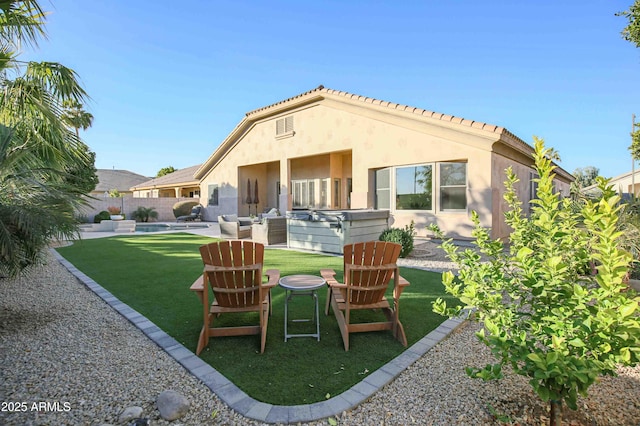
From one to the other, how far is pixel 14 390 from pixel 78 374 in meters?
0.44

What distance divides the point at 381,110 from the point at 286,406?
492 inches

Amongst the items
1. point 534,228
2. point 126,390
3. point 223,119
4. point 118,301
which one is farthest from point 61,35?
point 223,119

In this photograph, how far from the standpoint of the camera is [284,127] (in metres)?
17.7

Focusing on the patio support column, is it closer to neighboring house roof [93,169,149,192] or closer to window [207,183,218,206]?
window [207,183,218,206]

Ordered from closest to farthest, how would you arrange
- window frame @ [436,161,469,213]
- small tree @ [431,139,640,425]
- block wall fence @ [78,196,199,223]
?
small tree @ [431,139,640,425] → window frame @ [436,161,469,213] → block wall fence @ [78,196,199,223]

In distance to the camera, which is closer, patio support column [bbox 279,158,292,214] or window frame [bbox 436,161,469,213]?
window frame [bbox 436,161,469,213]

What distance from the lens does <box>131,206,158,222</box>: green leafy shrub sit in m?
25.7

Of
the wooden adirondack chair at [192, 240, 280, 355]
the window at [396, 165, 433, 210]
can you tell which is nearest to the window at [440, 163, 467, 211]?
the window at [396, 165, 433, 210]

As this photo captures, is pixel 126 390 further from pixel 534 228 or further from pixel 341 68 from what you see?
pixel 341 68

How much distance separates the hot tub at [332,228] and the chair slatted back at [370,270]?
17.8ft

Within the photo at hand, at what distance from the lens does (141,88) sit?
50.4 feet

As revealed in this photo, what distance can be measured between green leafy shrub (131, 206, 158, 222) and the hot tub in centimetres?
2003

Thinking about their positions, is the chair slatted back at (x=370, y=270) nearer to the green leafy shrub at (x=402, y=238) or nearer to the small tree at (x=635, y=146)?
the green leafy shrub at (x=402, y=238)

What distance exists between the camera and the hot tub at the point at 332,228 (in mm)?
9289
